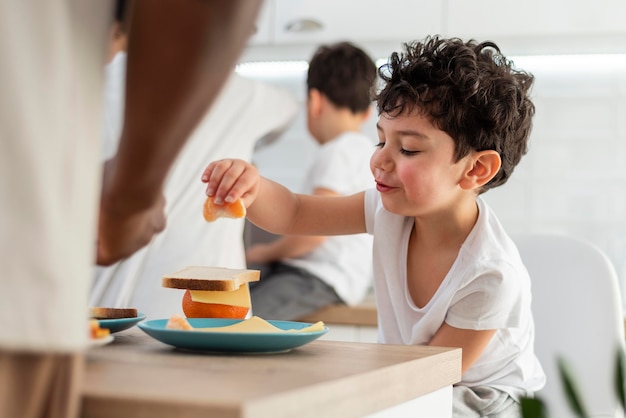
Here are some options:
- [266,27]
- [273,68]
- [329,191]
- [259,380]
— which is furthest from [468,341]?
[273,68]

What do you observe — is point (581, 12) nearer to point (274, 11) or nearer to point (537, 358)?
point (274, 11)

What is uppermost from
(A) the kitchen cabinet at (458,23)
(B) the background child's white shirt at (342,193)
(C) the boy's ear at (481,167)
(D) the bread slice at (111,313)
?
(A) the kitchen cabinet at (458,23)

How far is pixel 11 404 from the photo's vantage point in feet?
1.84

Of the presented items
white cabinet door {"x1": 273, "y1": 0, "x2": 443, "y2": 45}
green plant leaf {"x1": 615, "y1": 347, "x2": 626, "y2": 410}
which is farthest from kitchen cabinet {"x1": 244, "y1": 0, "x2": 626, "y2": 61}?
green plant leaf {"x1": 615, "y1": 347, "x2": 626, "y2": 410}

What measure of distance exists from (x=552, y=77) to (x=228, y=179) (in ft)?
5.97

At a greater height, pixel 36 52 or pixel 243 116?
pixel 36 52

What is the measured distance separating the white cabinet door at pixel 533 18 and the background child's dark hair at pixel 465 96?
1120 millimetres

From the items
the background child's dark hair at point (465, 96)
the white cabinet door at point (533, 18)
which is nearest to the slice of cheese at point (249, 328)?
the background child's dark hair at point (465, 96)

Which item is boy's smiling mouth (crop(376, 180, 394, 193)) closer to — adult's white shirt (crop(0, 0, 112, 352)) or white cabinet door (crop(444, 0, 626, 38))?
adult's white shirt (crop(0, 0, 112, 352))

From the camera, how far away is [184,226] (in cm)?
214

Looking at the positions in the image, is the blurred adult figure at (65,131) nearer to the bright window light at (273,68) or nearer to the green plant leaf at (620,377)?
the green plant leaf at (620,377)

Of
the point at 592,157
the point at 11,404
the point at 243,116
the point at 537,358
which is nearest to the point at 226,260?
the point at 243,116

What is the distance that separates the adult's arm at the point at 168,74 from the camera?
56cm

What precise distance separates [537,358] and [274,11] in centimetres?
171
